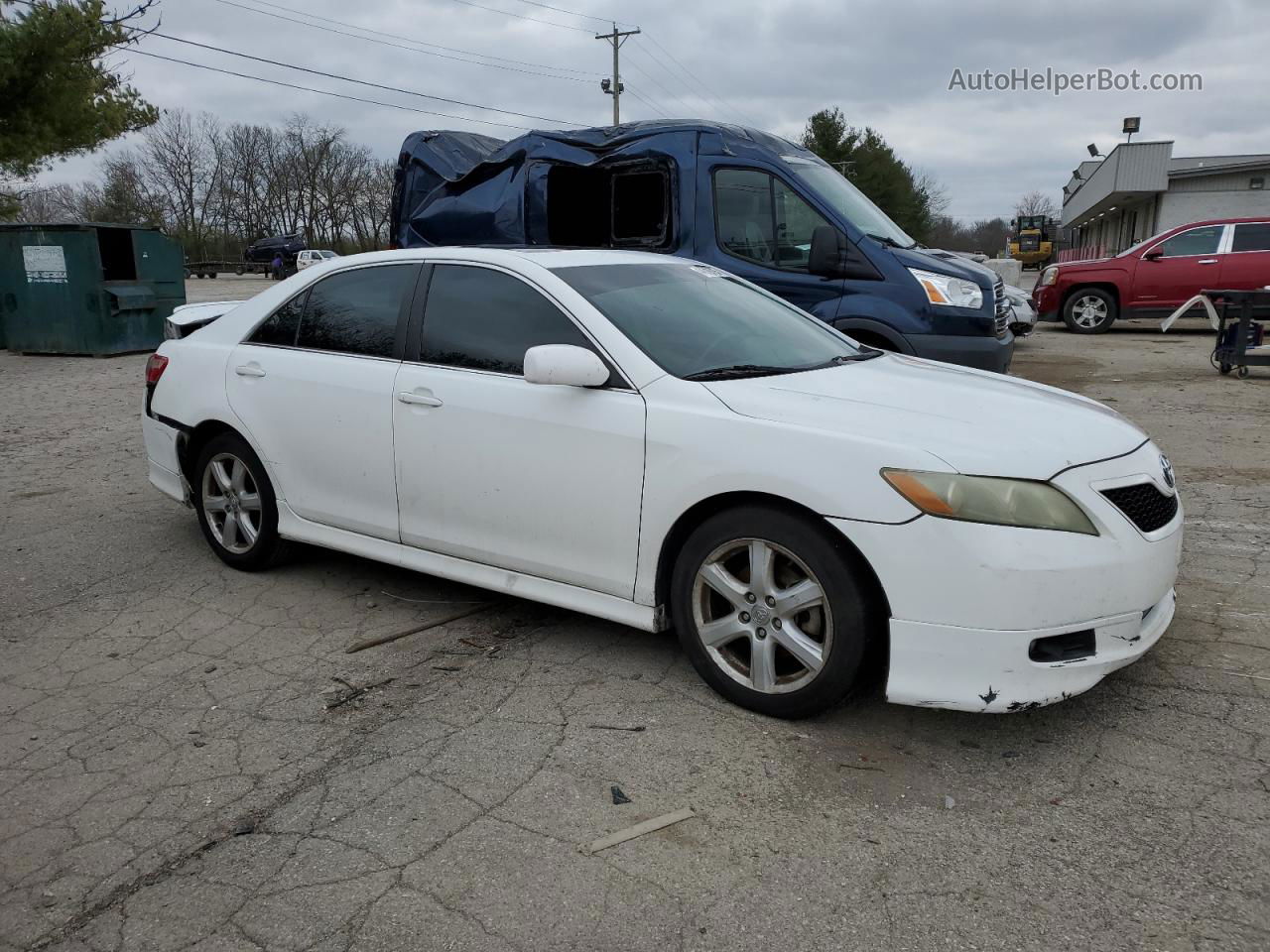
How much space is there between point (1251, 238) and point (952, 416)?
15456 millimetres

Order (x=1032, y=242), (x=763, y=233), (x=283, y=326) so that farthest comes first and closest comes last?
(x=1032, y=242) < (x=763, y=233) < (x=283, y=326)

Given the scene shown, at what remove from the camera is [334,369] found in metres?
4.29

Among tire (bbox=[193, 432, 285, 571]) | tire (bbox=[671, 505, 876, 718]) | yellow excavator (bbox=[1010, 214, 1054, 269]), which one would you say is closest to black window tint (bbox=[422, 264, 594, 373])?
tire (bbox=[671, 505, 876, 718])

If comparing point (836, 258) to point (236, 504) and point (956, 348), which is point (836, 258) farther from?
point (236, 504)

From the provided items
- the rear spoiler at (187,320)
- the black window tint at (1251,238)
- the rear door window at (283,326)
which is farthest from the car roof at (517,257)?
the black window tint at (1251,238)

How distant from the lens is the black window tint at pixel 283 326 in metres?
4.60

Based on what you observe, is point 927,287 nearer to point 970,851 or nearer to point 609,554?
point 609,554

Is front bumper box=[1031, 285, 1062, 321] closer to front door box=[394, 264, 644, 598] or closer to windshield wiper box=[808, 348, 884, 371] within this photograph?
windshield wiper box=[808, 348, 884, 371]

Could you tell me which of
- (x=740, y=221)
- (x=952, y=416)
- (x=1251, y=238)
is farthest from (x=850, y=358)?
(x=1251, y=238)

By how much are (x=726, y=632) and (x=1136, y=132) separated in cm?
4413

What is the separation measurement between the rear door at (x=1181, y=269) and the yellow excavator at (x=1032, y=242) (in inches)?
1566

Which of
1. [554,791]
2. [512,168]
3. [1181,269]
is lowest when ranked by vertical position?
[554,791]

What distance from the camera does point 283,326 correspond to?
464 cm

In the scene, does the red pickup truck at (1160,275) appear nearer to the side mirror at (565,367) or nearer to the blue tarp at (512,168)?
the blue tarp at (512,168)
